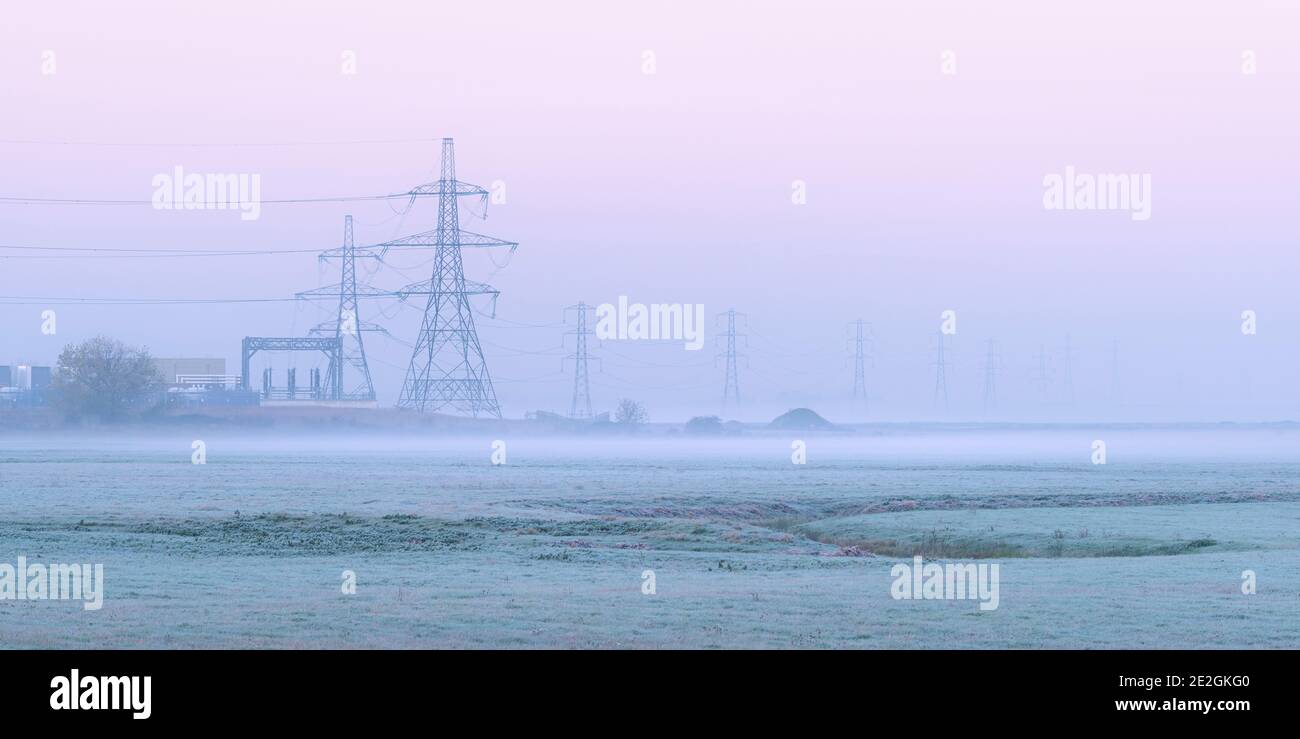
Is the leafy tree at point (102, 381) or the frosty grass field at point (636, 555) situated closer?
the frosty grass field at point (636, 555)

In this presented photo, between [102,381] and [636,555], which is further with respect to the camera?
[102,381]

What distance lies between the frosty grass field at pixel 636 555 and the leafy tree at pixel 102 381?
70140mm

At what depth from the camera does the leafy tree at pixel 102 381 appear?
177125mm

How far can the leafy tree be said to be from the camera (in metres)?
177

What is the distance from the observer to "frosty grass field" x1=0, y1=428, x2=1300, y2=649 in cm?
2884

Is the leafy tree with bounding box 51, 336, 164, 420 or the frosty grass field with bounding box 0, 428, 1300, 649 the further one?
the leafy tree with bounding box 51, 336, 164, 420

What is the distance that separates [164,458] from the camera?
128m

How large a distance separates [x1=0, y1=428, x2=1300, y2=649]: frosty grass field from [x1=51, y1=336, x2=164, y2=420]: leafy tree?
230 ft

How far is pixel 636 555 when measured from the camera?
47.8 m

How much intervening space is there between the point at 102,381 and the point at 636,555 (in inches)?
5815

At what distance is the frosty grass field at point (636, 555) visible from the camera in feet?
94.6
